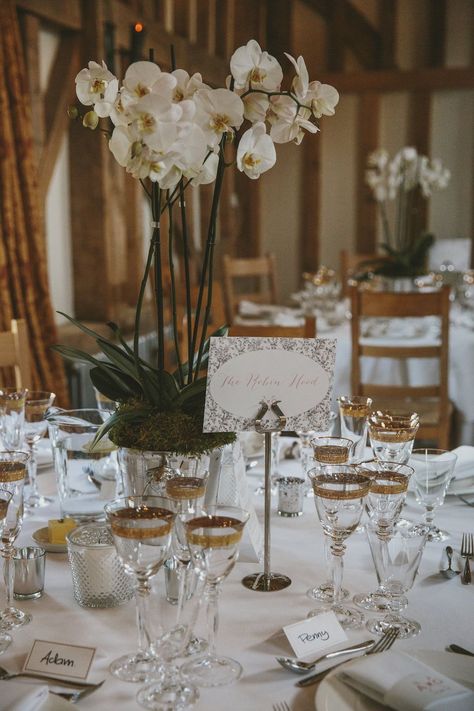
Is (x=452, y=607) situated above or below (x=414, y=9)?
below

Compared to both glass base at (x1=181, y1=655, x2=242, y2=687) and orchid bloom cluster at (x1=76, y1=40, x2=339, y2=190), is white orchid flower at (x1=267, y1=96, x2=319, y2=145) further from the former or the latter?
glass base at (x1=181, y1=655, x2=242, y2=687)

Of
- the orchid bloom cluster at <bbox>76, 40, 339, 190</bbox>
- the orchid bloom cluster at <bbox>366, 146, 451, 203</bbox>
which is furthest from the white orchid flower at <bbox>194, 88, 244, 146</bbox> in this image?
the orchid bloom cluster at <bbox>366, 146, 451, 203</bbox>

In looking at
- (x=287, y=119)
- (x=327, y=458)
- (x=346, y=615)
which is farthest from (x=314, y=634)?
(x=287, y=119)

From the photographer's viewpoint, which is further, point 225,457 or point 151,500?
point 225,457

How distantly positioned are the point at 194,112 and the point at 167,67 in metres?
4.07

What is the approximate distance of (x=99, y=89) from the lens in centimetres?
106

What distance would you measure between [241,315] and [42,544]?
3102 mm

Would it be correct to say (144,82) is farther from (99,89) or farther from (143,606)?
(143,606)

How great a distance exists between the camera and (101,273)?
14.4 ft

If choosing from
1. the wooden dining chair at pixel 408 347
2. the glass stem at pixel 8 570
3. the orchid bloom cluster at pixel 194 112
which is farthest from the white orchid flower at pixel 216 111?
the wooden dining chair at pixel 408 347

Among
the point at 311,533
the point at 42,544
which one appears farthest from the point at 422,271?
the point at 42,544

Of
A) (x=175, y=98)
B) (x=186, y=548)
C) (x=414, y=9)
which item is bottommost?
(x=186, y=548)

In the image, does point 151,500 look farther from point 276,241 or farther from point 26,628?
point 276,241

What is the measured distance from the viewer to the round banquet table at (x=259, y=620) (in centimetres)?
88
